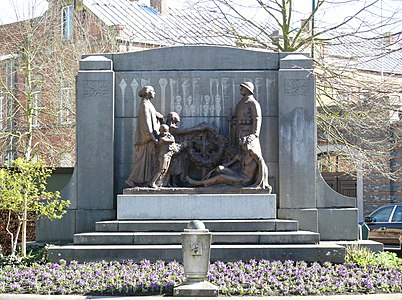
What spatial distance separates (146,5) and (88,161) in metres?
32.0

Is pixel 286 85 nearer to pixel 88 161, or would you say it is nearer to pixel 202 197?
pixel 202 197

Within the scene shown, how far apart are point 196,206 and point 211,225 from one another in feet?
2.30

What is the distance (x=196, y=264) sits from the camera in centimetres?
1273

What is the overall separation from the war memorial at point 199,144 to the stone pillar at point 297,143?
23 millimetres

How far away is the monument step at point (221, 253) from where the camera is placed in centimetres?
1538

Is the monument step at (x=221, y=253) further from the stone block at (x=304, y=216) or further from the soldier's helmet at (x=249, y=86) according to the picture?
the soldier's helmet at (x=249, y=86)

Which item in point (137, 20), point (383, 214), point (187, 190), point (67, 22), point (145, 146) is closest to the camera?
point (187, 190)

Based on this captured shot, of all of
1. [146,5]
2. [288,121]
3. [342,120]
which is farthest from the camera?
[146,5]

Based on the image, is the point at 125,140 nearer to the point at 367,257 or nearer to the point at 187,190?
the point at 187,190

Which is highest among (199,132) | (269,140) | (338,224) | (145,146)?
(199,132)

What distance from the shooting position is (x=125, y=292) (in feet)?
42.8

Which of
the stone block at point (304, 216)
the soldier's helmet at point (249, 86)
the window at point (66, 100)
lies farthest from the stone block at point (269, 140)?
the window at point (66, 100)

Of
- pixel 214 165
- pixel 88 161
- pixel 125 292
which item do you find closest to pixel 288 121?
pixel 214 165

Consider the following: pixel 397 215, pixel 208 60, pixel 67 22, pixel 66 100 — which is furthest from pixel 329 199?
pixel 67 22
